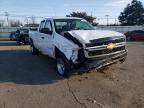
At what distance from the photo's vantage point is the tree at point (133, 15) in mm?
67062

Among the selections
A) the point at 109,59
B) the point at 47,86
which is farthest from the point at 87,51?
the point at 47,86

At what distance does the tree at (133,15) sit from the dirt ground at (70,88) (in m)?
57.9

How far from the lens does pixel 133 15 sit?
67562mm

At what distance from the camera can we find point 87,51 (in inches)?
335

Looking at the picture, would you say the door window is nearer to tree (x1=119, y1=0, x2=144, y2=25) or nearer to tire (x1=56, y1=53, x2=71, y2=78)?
tire (x1=56, y1=53, x2=71, y2=78)

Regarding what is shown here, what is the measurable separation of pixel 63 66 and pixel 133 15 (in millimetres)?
60938

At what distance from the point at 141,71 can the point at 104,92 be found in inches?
128

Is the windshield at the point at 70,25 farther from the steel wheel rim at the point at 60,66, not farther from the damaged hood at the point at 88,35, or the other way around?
the damaged hood at the point at 88,35

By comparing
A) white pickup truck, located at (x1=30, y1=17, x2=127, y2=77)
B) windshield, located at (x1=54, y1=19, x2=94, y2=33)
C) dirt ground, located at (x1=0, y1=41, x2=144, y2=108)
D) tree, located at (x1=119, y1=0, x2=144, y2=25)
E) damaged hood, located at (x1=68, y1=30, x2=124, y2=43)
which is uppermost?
tree, located at (x1=119, y1=0, x2=144, y2=25)

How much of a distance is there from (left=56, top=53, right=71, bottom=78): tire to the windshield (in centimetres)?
123

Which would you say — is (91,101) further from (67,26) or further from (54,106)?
(67,26)

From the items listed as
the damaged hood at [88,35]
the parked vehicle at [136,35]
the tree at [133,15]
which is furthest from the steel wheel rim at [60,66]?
the tree at [133,15]

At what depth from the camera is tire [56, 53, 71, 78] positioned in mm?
8973

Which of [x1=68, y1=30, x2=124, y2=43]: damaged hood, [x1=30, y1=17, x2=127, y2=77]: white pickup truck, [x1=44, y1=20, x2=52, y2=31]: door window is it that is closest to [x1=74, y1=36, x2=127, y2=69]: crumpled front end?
[x1=30, y1=17, x2=127, y2=77]: white pickup truck
